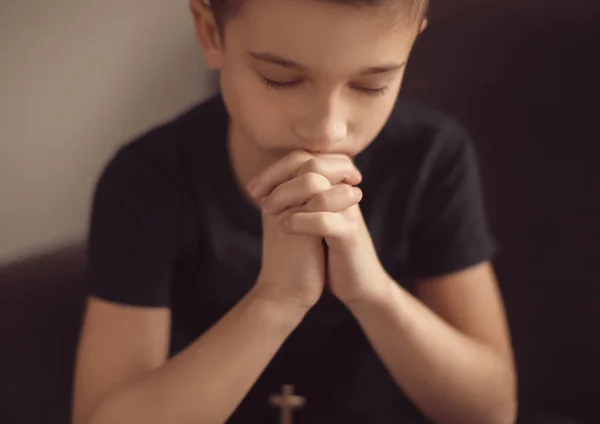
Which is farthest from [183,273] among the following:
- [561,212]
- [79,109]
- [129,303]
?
[561,212]

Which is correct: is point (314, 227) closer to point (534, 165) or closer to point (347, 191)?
point (347, 191)

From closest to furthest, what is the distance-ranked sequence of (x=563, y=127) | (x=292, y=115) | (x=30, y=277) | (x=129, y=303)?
(x=292, y=115), (x=129, y=303), (x=30, y=277), (x=563, y=127)

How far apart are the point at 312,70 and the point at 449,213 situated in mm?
291

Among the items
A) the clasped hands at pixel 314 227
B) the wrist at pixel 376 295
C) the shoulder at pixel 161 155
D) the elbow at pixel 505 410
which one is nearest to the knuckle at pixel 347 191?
the clasped hands at pixel 314 227

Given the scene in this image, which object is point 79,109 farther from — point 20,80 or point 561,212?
point 561,212

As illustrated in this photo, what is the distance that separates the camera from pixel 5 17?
0.88 m

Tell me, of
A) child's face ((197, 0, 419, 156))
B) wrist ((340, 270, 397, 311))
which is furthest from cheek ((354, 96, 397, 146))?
wrist ((340, 270, 397, 311))

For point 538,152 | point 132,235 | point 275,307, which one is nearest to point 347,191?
point 275,307

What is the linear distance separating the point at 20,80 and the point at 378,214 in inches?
19.8

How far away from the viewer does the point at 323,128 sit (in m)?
0.62

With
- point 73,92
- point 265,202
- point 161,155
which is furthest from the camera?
point 73,92

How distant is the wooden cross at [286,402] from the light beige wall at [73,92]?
1.19 ft

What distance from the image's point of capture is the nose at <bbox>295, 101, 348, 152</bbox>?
0.61 m

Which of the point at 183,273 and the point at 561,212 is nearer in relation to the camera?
the point at 183,273
